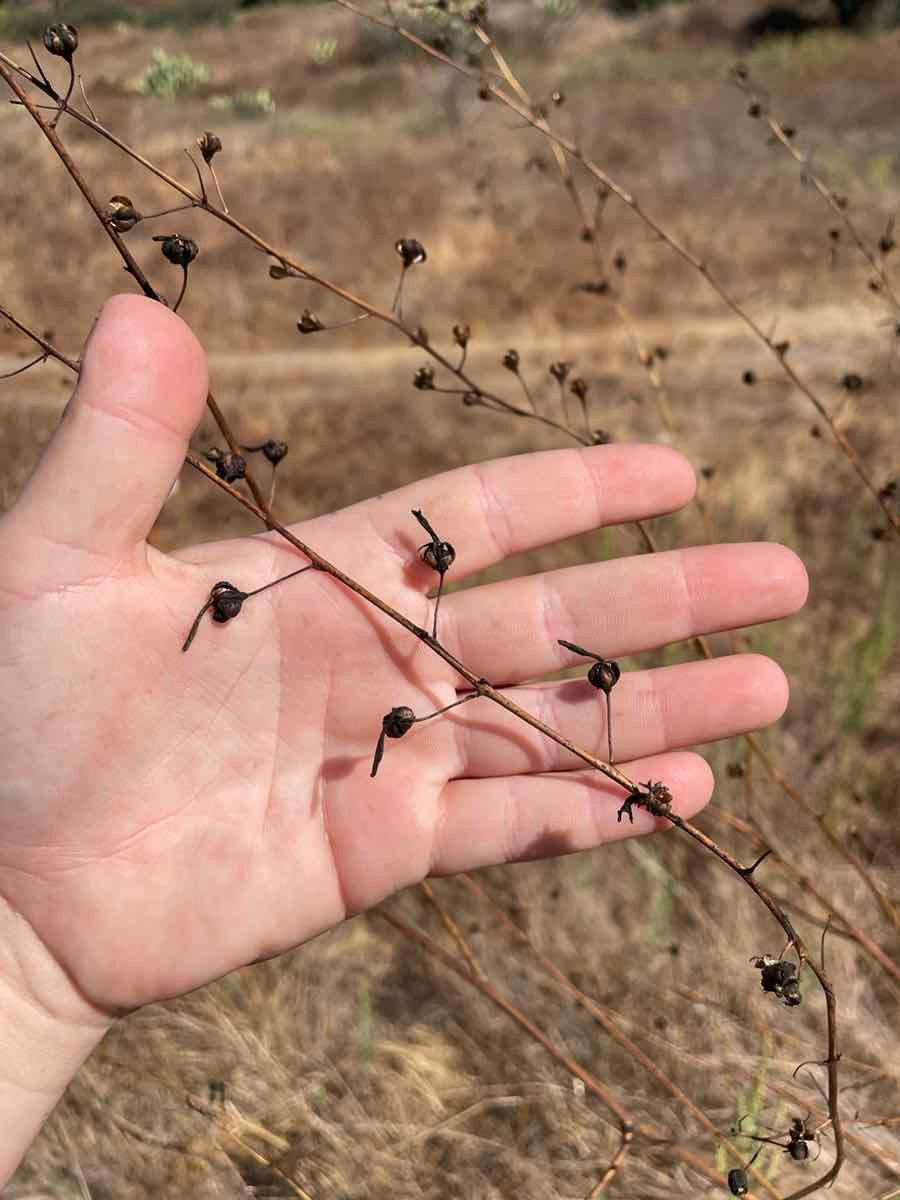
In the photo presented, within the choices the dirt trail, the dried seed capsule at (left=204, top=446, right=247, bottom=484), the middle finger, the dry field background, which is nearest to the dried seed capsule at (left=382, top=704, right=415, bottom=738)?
the dried seed capsule at (left=204, top=446, right=247, bottom=484)

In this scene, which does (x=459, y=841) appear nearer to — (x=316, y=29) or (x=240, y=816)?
(x=240, y=816)

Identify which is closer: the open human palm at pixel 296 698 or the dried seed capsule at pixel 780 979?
the dried seed capsule at pixel 780 979

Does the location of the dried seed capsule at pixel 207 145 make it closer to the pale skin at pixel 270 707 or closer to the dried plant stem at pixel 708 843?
the pale skin at pixel 270 707

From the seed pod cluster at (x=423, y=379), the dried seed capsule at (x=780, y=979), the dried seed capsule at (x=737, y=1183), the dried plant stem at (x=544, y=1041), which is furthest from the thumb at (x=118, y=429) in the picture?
the dried seed capsule at (x=737, y=1183)

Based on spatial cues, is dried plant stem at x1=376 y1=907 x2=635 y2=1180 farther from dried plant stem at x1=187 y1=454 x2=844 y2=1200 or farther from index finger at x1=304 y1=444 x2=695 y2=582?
index finger at x1=304 y1=444 x2=695 y2=582

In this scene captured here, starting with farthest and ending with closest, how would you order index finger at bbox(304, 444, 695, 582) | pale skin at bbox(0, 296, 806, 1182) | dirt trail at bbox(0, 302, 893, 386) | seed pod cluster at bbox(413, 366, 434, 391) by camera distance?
dirt trail at bbox(0, 302, 893, 386) < index finger at bbox(304, 444, 695, 582) < seed pod cluster at bbox(413, 366, 434, 391) < pale skin at bbox(0, 296, 806, 1182)

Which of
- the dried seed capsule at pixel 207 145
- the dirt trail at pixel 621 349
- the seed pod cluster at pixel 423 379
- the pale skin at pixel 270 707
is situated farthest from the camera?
the dirt trail at pixel 621 349

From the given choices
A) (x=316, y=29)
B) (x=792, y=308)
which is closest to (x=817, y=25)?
(x=316, y=29)
